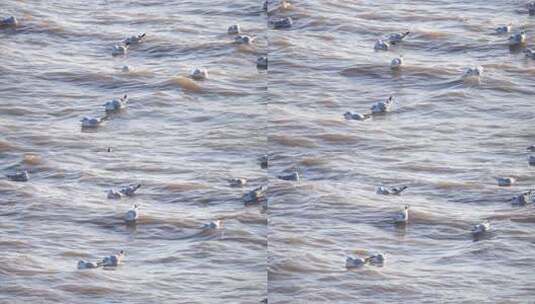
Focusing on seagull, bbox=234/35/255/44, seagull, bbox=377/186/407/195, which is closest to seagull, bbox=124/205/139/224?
seagull, bbox=377/186/407/195

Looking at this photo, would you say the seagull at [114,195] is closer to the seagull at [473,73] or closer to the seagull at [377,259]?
the seagull at [377,259]

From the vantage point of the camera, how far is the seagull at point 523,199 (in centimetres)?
1844

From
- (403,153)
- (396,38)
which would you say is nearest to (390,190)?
(403,153)

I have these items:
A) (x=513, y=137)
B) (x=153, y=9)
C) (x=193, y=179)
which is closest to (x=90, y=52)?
(x=153, y=9)

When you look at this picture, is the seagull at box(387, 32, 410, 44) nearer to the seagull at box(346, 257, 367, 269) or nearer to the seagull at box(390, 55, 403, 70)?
the seagull at box(390, 55, 403, 70)

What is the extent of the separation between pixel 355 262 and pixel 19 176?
351 cm

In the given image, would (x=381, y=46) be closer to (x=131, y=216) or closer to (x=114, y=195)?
(x=114, y=195)

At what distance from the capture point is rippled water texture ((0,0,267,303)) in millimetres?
17500

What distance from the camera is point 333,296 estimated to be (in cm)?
1747

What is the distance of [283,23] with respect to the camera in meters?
22.0

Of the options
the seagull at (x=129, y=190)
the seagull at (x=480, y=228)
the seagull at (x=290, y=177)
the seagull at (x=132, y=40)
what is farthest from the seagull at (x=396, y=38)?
the seagull at (x=129, y=190)

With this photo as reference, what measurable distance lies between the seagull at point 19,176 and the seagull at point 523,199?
4689mm

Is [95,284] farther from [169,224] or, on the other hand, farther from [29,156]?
[29,156]

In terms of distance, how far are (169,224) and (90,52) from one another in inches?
152
